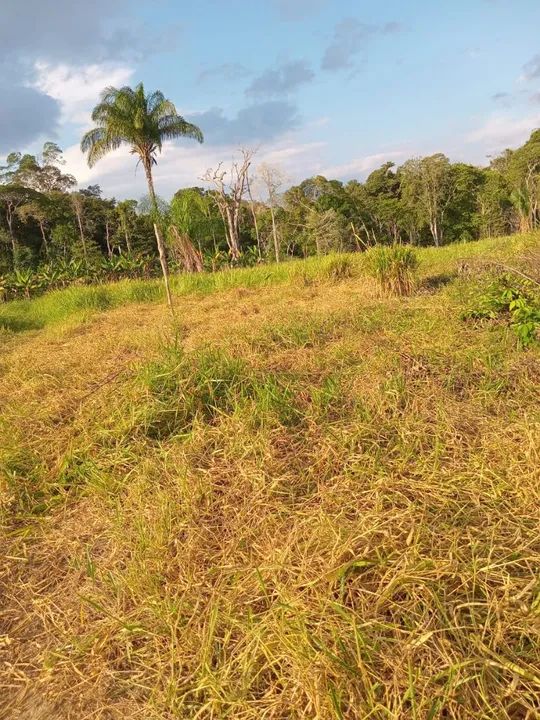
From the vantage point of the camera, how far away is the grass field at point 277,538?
1168 mm

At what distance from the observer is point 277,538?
65.0 inches

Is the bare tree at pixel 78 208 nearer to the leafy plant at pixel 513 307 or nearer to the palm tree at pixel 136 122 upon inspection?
the palm tree at pixel 136 122

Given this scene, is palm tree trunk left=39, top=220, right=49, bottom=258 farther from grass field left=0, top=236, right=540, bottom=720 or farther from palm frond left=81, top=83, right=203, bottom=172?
grass field left=0, top=236, right=540, bottom=720

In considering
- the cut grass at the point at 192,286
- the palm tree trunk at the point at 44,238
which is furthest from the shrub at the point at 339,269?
the palm tree trunk at the point at 44,238

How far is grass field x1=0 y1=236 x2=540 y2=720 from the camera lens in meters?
1.17

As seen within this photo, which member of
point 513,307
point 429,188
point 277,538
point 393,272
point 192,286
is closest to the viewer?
point 277,538

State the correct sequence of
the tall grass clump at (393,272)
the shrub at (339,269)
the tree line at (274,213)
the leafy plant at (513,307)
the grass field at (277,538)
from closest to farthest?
the grass field at (277,538), the leafy plant at (513,307), the tall grass clump at (393,272), the shrub at (339,269), the tree line at (274,213)

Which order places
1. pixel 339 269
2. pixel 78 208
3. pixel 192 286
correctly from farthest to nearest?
pixel 78 208 → pixel 192 286 → pixel 339 269

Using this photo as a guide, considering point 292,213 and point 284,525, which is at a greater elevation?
point 292,213

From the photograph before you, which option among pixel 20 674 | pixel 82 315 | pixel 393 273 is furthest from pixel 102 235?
pixel 20 674

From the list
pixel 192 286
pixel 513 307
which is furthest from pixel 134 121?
pixel 513 307

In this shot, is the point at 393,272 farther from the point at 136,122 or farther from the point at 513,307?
the point at 136,122

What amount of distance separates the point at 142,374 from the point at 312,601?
1.90 meters

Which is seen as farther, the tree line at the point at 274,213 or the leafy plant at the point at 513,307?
the tree line at the point at 274,213
